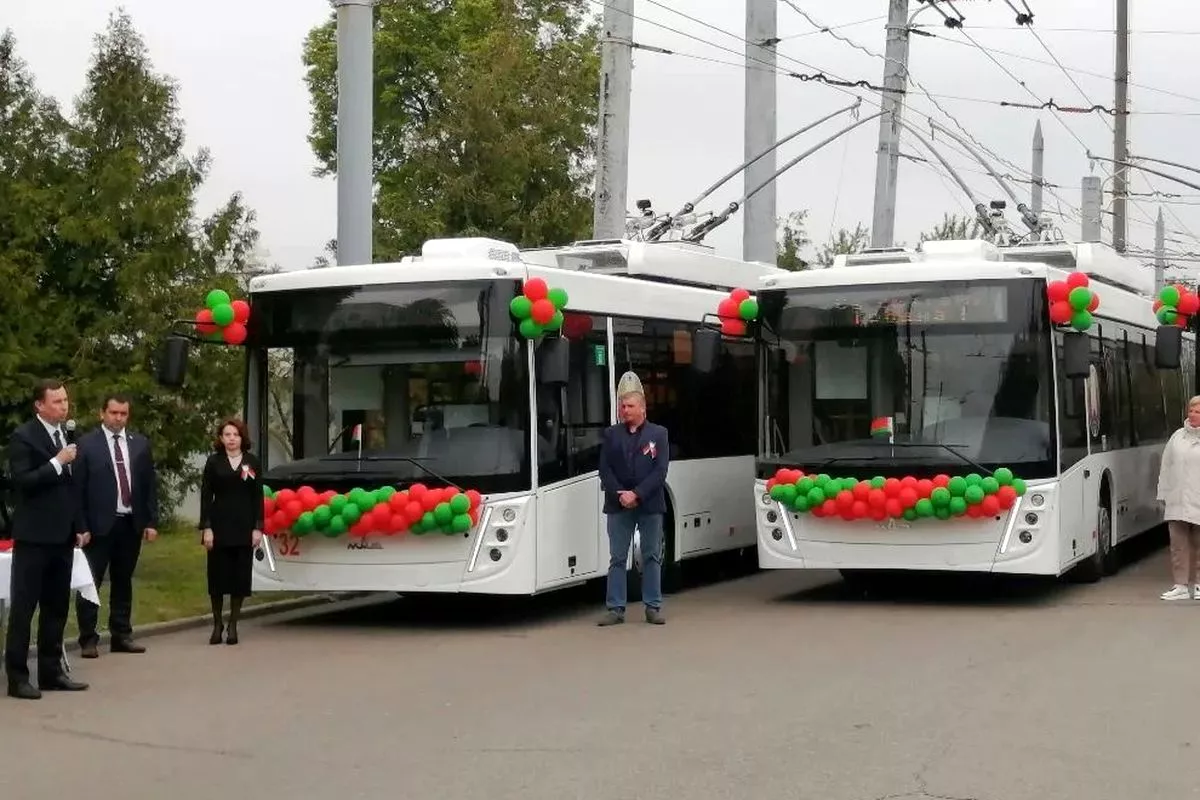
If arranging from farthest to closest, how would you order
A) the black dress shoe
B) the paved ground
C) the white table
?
the white table < the black dress shoe < the paved ground

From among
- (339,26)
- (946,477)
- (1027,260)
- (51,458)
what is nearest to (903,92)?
(1027,260)

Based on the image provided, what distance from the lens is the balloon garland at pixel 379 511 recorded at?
48.0 feet

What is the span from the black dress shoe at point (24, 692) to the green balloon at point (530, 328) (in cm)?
482

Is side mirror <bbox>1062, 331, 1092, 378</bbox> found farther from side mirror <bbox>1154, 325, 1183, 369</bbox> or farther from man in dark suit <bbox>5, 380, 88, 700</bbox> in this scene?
man in dark suit <bbox>5, 380, 88, 700</bbox>

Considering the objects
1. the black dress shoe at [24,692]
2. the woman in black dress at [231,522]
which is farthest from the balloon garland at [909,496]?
the black dress shoe at [24,692]

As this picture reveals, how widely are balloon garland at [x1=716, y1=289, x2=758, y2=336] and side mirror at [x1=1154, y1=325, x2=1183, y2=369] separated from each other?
347cm

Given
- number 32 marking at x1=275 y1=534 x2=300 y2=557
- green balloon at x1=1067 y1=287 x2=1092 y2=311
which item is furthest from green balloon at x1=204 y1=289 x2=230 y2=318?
green balloon at x1=1067 y1=287 x2=1092 y2=311

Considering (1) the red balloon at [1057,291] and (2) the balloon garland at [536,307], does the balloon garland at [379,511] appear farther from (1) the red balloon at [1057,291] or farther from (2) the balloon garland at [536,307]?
(1) the red balloon at [1057,291]

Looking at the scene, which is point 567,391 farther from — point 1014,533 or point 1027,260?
point 1027,260

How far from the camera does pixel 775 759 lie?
30.3ft

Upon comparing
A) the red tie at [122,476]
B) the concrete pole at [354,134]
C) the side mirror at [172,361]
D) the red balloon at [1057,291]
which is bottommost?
the red tie at [122,476]

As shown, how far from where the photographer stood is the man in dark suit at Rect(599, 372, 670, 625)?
15.4 metres

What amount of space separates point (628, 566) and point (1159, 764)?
767cm

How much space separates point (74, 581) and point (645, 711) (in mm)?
4124
